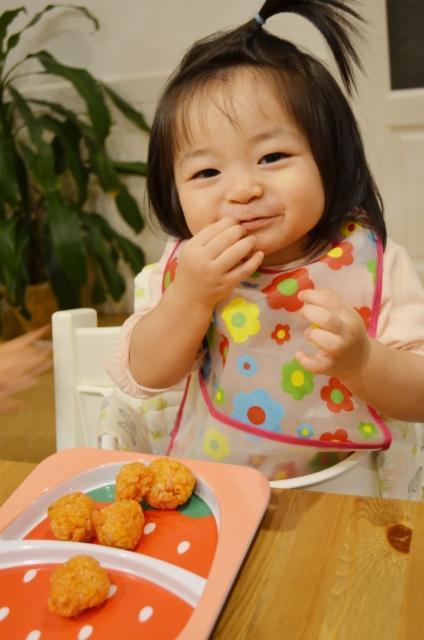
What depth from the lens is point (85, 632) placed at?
0.51 m

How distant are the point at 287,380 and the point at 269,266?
16 cm

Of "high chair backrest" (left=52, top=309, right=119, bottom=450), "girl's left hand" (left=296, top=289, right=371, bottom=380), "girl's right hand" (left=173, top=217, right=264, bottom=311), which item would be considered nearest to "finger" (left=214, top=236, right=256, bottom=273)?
"girl's right hand" (left=173, top=217, right=264, bottom=311)

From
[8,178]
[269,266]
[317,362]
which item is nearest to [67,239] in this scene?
[8,178]

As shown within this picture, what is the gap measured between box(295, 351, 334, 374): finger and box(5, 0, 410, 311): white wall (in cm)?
218

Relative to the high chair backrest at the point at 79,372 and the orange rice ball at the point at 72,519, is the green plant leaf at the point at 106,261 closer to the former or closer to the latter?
the high chair backrest at the point at 79,372

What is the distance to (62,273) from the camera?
2891 millimetres

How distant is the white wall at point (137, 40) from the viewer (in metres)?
2.78

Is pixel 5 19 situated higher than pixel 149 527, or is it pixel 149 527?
pixel 5 19

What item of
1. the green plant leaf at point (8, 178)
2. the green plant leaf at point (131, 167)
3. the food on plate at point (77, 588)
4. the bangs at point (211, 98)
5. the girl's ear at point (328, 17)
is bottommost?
the green plant leaf at point (131, 167)

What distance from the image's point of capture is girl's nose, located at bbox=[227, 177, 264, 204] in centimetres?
78

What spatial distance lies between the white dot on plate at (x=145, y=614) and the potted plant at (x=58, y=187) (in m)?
2.28

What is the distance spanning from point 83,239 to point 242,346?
78.7 inches

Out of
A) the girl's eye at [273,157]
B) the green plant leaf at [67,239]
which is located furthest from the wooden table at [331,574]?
the green plant leaf at [67,239]

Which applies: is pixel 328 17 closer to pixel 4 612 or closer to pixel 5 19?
pixel 4 612
